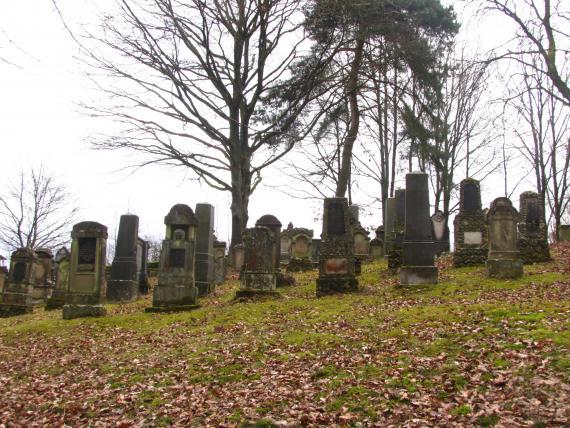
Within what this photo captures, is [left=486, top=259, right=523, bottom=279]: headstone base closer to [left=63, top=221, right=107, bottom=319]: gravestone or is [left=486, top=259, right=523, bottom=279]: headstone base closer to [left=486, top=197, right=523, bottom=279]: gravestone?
[left=486, top=197, right=523, bottom=279]: gravestone

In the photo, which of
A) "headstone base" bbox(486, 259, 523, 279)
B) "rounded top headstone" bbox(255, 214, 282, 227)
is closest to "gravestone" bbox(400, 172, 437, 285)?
"headstone base" bbox(486, 259, 523, 279)

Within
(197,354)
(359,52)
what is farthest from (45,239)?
(197,354)

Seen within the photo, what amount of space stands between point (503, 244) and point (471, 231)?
3418 millimetres

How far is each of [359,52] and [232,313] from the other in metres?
13.8

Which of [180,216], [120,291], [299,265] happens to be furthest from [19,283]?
[299,265]

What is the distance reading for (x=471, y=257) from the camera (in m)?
17.1

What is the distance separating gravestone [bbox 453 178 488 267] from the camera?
17.1m

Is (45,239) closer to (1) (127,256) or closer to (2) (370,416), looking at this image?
(1) (127,256)

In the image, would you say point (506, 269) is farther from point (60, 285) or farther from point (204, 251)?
point (60, 285)

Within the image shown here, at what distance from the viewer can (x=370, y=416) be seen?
5363mm

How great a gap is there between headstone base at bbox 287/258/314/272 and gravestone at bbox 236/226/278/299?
7.94 metres

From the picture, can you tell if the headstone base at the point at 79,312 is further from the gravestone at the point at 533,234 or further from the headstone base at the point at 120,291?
the gravestone at the point at 533,234

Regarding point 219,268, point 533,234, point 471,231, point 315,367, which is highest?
point 471,231

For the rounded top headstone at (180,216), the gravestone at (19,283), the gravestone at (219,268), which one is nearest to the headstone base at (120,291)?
the gravestone at (19,283)
